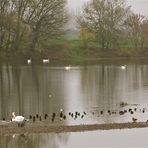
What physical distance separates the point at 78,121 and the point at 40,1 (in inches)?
2253

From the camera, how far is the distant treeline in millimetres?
80938

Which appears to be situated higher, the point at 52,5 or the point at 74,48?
the point at 52,5

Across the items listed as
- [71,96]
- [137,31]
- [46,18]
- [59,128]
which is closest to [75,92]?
[71,96]

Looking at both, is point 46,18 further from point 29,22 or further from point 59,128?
point 59,128

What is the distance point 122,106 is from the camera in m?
33.2

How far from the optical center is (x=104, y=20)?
3644 inches

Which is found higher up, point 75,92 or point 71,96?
point 75,92

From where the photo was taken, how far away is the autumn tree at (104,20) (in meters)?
91.7

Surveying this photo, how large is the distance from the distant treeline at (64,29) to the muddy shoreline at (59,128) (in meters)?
53.4

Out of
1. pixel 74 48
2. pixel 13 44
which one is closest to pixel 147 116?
pixel 13 44

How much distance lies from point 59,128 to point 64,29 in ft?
202

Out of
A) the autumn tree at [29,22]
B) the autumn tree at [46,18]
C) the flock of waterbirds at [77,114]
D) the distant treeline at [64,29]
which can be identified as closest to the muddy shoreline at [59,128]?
the flock of waterbirds at [77,114]

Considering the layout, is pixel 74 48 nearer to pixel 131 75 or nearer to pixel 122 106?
pixel 131 75

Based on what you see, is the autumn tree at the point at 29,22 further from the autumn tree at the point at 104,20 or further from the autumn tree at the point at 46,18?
the autumn tree at the point at 104,20
